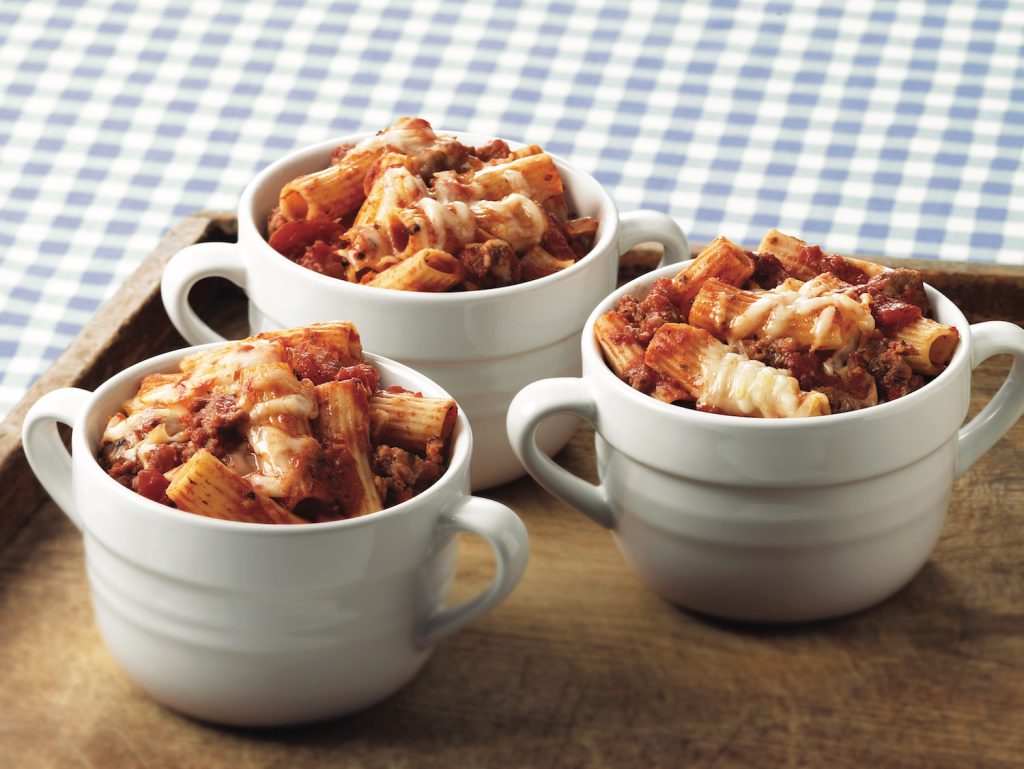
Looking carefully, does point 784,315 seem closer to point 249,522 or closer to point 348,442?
point 348,442

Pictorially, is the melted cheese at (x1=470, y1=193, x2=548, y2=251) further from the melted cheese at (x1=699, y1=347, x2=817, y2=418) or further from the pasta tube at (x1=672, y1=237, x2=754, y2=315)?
the melted cheese at (x1=699, y1=347, x2=817, y2=418)

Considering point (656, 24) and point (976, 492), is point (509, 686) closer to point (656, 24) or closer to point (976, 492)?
point (976, 492)

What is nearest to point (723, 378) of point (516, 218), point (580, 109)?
point (516, 218)

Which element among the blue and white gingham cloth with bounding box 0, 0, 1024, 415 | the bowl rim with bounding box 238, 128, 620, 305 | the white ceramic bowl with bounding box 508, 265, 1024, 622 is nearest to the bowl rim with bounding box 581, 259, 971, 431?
the white ceramic bowl with bounding box 508, 265, 1024, 622

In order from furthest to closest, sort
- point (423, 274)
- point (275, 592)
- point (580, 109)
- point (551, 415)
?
point (580, 109) < point (423, 274) < point (551, 415) < point (275, 592)

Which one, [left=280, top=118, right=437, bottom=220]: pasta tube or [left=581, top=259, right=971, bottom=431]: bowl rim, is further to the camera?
[left=280, top=118, right=437, bottom=220]: pasta tube

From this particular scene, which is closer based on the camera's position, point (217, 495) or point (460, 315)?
point (217, 495)

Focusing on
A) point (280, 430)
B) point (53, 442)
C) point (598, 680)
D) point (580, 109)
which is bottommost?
point (580, 109)
